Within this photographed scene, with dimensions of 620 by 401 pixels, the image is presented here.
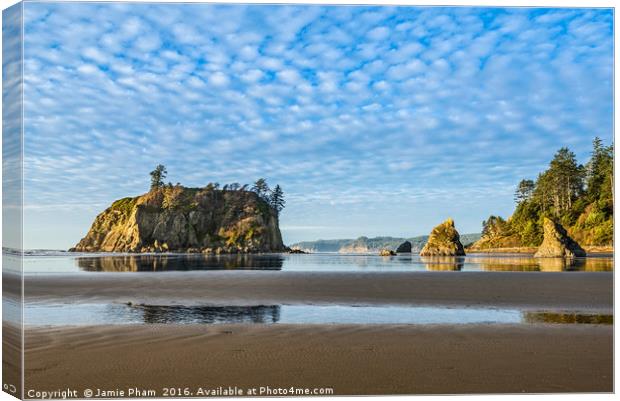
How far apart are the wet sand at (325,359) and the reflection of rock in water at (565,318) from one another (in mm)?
1343

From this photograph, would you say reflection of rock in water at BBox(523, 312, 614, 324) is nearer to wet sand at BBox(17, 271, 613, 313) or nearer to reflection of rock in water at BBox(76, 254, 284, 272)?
wet sand at BBox(17, 271, 613, 313)

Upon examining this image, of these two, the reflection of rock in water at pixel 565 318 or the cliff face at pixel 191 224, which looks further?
the cliff face at pixel 191 224

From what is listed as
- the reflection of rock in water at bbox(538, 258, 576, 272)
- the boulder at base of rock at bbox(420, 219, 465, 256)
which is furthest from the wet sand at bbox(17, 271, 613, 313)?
the boulder at base of rock at bbox(420, 219, 465, 256)

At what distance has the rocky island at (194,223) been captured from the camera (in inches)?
4299

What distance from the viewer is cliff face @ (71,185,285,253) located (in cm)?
10962

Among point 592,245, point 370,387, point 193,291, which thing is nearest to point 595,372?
point 370,387

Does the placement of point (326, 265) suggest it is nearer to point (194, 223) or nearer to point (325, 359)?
point (325, 359)

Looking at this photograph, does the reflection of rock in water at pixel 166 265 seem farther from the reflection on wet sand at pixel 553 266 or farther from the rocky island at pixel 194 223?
the rocky island at pixel 194 223

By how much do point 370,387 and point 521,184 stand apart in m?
81.2

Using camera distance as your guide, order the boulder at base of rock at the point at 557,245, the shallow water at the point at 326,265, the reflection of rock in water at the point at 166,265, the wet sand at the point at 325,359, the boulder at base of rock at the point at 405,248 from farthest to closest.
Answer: the boulder at base of rock at the point at 405,248
the boulder at base of rock at the point at 557,245
the reflection of rock in water at the point at 166,265
the shallow water at the point at 326,265
the wet sand at the point at 325,359

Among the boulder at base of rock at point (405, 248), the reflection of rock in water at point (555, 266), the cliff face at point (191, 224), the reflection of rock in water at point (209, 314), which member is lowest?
the boulder at base of rock at point (405, 248)

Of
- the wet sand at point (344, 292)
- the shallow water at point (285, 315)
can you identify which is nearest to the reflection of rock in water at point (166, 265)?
the wet sand at point (344, 292)

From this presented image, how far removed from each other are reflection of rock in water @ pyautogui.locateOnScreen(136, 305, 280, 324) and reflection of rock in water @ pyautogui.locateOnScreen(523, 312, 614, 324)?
5.50 m

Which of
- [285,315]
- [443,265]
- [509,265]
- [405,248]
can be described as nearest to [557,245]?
[509,265]
